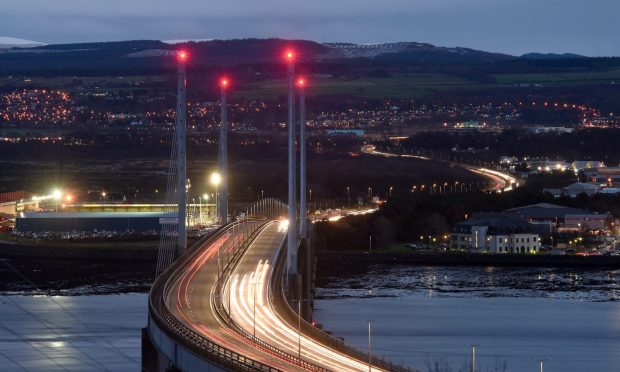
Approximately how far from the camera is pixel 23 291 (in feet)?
111

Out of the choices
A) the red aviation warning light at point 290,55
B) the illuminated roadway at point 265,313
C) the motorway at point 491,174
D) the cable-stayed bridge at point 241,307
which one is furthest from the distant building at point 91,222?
the red aviation warning light at point 290,55

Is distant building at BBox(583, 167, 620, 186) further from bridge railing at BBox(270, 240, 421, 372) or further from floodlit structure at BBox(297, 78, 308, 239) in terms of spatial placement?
bridge railing at BBox(270, 240, 421, 372)

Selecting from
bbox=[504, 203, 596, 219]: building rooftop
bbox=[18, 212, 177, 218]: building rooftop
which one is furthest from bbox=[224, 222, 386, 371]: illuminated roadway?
bbox=[504, 203, 596, 219]: building rooftop

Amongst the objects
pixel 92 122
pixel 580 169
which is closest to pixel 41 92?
pixel 92 122

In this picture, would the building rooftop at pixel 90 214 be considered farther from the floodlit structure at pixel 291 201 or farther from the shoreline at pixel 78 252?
the floodlit structure at pixel 291 201

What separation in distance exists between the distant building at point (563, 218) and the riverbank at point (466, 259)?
565 cm

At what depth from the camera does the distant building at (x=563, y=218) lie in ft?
160

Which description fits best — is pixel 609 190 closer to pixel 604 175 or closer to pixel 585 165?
pixel 604 175

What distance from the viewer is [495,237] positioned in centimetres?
4469

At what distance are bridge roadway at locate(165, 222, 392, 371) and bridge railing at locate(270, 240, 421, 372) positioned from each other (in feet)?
0.31

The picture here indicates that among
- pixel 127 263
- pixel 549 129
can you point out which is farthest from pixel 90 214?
Result: pixel 549 129

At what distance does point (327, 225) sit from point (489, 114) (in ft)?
195

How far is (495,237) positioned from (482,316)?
15557mm

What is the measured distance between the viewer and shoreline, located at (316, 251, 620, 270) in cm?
4172
